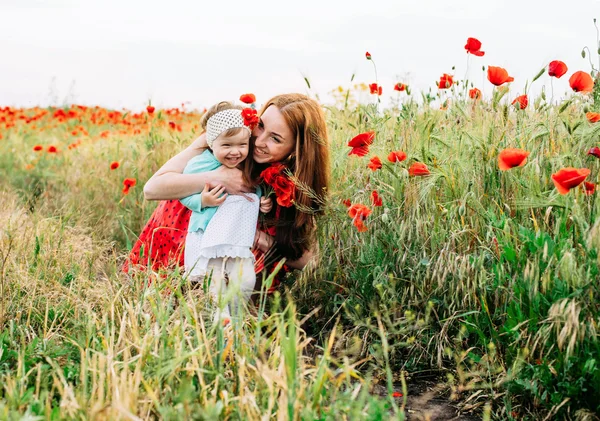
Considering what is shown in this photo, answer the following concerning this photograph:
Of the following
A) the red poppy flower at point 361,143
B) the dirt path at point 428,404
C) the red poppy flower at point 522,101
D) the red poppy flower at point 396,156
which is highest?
the red poppy flower at point 522,101

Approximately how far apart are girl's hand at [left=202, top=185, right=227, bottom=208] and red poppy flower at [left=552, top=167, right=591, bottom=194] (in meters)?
1.50

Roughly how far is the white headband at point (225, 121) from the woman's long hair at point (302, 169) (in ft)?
0.90

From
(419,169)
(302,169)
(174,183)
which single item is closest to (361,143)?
(419,169)

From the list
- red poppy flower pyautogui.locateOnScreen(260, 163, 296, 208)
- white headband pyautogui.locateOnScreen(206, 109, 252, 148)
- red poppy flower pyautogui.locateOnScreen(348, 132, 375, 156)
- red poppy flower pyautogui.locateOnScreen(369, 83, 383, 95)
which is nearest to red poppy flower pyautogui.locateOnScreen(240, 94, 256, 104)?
white headband pyautogui.locateOnScreen(206, 109, 252, 148)

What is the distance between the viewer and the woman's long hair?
10.7 feet

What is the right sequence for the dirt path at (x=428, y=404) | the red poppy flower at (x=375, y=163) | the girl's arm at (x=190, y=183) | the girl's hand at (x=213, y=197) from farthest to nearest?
the girl's arm at (x=190, y=183) < the girl's hand at (x=213, y=197) < the red poppy flower at (x=375, y=163) < the dirt path at (x=428, y=404)

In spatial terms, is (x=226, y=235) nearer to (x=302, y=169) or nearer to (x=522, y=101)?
(x=302, y=169)

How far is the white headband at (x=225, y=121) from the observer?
310 cm

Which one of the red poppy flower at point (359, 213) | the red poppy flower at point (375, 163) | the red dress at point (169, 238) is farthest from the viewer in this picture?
the red dress at point (169, 238)

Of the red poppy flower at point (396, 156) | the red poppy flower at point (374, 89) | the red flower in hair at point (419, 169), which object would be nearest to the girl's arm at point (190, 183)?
the red poppy flower at point (396, 156)

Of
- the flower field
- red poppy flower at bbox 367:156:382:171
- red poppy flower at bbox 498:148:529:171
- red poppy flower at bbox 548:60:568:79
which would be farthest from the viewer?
red poppy flower at bbox 548:60:568:79

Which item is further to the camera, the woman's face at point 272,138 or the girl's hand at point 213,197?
the woman's face at point 272,138

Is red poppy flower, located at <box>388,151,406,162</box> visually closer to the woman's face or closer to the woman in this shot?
the woman

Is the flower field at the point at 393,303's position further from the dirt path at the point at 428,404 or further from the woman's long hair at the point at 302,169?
the woman's long hair at the point at 302,169
